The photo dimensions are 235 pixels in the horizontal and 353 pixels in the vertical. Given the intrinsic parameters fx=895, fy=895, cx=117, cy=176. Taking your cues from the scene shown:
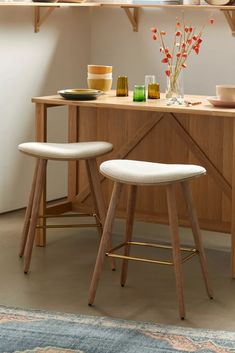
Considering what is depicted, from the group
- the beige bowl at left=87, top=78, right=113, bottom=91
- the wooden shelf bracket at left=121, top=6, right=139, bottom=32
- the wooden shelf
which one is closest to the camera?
the beige bowl at left=87, top=78, right=113, bottom=91

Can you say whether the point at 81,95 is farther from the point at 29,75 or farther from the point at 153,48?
the point at 153,48

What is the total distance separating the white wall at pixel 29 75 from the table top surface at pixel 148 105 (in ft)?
3.02

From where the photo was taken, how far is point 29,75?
602cm

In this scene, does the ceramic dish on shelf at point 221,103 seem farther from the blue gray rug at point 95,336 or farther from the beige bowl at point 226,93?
the blue gray rug at point 95,336

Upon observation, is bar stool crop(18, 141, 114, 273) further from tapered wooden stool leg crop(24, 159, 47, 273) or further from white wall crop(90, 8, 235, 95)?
white wall crop(90, 8, 235, 95)

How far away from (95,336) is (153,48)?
3.09 metres

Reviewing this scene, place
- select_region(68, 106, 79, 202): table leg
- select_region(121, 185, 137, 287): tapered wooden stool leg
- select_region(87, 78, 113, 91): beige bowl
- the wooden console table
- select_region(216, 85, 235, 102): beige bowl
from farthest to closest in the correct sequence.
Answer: select_region(68, 106, 79, 202): table leg, select_region(87, 78, 113, 91): beige bowl, the wooden console table, select_region(216, 85, 235, 102): beige bowl, select_region(121, 185, 137, 287): tapered wooden stool leg

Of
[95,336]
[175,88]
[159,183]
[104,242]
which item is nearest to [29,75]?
[175,88]

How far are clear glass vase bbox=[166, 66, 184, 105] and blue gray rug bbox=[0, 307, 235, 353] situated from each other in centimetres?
141

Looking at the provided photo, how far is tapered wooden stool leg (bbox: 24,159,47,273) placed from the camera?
455 centimetres

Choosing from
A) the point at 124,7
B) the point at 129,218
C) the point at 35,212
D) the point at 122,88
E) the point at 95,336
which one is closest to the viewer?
the point at 95,336

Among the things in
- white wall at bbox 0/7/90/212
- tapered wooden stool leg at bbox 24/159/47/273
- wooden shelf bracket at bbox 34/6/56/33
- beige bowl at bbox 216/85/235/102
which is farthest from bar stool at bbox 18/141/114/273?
wooden shelf bracket at bbox 34/6/56/33

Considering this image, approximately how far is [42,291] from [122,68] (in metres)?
2.58

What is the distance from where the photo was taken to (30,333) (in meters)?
3.65
